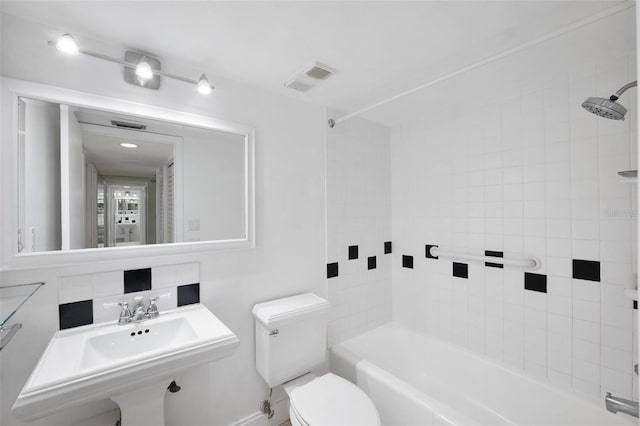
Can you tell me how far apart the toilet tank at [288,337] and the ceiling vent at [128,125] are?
47.5 inches

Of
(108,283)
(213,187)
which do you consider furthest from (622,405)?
(108,283)

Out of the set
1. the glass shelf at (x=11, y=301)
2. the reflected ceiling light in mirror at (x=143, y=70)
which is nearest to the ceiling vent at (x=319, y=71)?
the reflected ceiling light in mirror at (x=143, y=70)

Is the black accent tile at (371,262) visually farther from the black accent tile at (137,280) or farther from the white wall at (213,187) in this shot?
the black accent tile at (137,280)

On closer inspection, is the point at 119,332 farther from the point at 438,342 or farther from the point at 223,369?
the point at 438,342

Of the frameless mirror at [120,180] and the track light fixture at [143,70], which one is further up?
the track light fixture at [143,70]

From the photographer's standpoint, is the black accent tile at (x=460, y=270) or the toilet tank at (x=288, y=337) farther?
the black accent tile at (x=460, y=270)

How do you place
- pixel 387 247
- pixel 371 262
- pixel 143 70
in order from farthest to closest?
pixel 387 247, pixel 371 262, pixel 143 70

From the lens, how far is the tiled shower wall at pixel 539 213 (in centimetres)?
152

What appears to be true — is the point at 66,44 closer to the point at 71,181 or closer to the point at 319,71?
the point at 71,181

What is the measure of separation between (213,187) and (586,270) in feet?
7.38

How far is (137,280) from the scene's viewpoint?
56.4 inches

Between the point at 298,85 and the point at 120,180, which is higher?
the point at 298,85

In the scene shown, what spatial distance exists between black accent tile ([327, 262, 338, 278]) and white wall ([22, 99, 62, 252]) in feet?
5.12

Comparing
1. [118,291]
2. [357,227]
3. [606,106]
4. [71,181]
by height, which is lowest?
[118,291]
